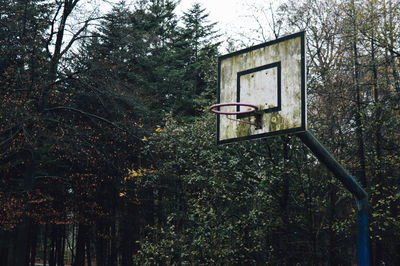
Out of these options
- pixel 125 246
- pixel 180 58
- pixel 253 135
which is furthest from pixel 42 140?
pixel 253 135

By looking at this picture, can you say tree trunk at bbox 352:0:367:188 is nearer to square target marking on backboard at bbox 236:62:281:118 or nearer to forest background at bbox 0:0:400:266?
forest background at bbox 0:0:400:266

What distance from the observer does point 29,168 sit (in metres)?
17.5

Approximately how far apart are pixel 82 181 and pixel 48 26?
24.4 feet

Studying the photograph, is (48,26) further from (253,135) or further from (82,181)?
(253,135)

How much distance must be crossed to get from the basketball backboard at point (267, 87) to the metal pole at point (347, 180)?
0.30 meters

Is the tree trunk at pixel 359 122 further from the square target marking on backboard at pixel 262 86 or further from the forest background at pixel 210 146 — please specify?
the square target marking on backboard at pixel 262 86

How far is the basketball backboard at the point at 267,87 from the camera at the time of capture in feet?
22.2

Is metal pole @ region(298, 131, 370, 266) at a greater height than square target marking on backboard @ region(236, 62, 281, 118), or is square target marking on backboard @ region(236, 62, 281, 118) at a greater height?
square target marking on backboard @ region(236, 62, 281, 118)

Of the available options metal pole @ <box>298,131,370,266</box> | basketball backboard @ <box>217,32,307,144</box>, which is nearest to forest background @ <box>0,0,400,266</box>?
metal pole @ <box>298,131,370,266</box>

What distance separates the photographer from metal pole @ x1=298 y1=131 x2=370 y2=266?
652cm

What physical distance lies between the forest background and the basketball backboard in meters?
4.95

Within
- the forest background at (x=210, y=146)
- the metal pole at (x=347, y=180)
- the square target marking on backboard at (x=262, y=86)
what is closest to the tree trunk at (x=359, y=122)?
the forest background at (x=210, y=146)

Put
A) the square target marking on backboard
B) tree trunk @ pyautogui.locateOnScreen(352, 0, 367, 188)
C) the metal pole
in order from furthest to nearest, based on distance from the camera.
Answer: tree trunk @ pyautogui.locateOnScreen(352, 0, 367, 188), the square target marking on backboard, the metal pole

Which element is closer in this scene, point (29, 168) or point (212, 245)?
point (212, 245)
